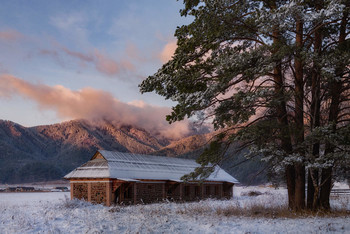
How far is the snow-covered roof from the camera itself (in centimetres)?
2840

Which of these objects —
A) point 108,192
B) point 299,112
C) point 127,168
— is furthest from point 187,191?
point 299,112

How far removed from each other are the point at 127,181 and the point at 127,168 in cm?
281

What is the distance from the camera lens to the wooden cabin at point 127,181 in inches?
1104

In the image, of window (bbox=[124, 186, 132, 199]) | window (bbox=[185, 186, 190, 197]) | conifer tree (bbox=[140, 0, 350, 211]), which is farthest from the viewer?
window (bbox=[185, 186, 190, 197])

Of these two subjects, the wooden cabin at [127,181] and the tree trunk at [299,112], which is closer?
the tree trunk at [299,112]

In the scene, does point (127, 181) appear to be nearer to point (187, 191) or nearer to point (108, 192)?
point (108, 192)

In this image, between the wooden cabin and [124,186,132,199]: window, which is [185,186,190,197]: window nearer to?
the wooden cabin

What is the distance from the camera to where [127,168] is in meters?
29.7

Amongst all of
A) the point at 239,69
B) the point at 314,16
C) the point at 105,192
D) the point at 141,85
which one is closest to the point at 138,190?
the point at 105,192

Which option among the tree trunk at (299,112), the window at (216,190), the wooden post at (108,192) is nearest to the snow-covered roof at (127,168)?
the wooden post at (108,192)

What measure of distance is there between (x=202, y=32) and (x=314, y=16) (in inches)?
148

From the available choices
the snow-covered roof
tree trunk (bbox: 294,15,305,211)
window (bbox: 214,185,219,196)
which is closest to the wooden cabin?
the snow-covered roof

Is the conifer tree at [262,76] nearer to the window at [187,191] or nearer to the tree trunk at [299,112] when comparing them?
the tree trunk at [299,112]

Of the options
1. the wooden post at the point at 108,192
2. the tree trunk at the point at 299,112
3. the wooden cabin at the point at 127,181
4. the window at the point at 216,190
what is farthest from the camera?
the window at the point at 216,190
